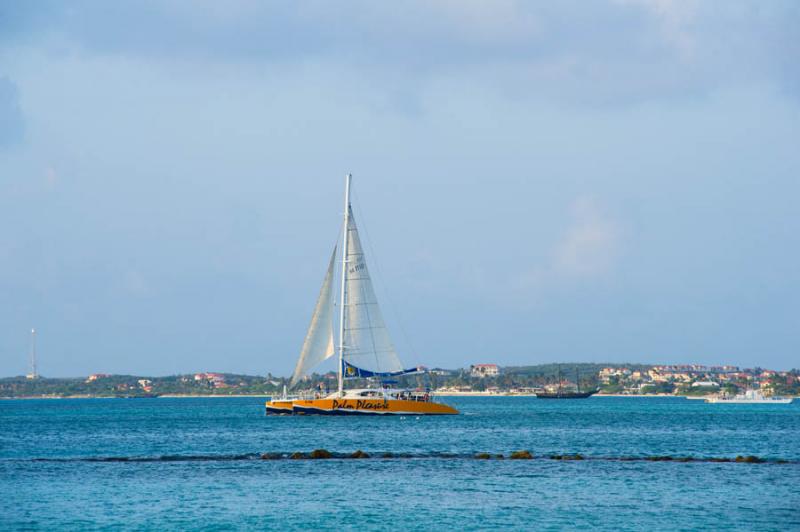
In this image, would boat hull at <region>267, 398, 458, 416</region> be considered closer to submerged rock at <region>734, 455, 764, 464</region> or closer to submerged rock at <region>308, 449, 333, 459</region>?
submerged rock at <region>308, 449, 333, 459</region>

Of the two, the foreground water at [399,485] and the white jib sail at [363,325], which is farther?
the white jib sail at [363,325]

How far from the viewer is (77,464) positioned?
60.7m

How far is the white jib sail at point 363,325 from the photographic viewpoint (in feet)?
340

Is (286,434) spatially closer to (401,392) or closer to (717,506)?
(401,392)

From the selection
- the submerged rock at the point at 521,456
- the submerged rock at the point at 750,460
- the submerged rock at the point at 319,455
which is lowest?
the submerged rock at the point at 750,460

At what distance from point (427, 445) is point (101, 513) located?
35400mm

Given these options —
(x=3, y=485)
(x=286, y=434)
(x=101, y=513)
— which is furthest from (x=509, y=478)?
(x=286, y=434)

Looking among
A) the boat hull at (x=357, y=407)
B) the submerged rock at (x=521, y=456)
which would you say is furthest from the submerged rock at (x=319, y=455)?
the boat hull at (x=357, y=407)

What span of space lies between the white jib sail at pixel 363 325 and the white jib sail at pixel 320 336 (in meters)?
2.22

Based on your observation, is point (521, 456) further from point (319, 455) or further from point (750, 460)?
point (750, 460)

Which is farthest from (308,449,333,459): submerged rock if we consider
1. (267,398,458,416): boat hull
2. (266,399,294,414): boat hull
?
(266,399,294,414): boat hull

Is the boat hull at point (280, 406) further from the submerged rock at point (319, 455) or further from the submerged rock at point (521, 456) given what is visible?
the submerged rock at point (521, 456)

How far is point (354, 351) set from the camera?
10344cm

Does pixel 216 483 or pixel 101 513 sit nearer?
pixel 101 513
